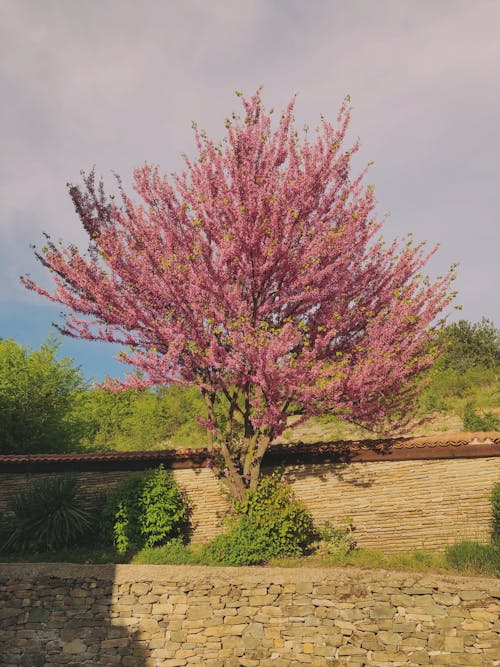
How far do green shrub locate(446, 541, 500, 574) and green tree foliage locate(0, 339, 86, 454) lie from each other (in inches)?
625

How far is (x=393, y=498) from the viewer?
37.7 feet

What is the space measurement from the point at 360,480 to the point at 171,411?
23.7 m

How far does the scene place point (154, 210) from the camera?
1159 centimetres

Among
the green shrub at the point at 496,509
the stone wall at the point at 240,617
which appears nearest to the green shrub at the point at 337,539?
the stone wall at the point at 240,617

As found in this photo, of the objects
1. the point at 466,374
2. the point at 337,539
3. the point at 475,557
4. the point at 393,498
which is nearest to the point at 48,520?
the point at 337,539

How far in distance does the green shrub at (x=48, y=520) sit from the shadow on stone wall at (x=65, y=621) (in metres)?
1.57

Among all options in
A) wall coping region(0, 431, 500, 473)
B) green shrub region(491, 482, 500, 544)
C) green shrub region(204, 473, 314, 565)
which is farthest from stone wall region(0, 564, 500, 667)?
wall coping region(0, 431, 500, 473)

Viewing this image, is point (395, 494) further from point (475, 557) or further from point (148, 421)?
point (148, 421)

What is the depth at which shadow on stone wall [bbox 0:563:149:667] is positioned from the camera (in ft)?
30.0

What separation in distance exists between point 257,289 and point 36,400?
13275mm

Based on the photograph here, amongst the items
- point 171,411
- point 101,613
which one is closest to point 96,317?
point 101,613

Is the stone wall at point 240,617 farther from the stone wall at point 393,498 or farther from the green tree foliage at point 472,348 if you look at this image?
the green tree foliage at point 472,348

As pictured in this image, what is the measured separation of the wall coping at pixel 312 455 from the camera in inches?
436

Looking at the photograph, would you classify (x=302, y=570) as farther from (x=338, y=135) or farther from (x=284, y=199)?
(x=338, y=135)
